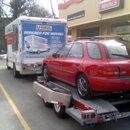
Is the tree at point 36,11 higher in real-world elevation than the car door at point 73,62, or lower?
higher

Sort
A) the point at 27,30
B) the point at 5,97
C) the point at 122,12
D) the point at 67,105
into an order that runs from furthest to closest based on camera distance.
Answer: the point at 122,12 < the point at 27,30 < the point at 5,97 < the point at 67,105

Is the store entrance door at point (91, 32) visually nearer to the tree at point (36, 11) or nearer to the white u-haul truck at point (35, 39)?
the white u-haul truck at point (35, 39)

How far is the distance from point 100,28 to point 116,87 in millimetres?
11594

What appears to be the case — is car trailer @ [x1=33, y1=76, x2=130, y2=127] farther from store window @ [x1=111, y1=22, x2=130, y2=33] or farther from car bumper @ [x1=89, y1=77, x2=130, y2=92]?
store window @ [x1=111, y1=22, x2=130, y2=33]

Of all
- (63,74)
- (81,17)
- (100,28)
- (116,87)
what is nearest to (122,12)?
(100,28)

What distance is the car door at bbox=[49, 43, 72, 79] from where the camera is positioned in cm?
614

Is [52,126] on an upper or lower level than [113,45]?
lower

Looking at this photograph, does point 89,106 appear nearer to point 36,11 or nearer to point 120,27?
point 120,27

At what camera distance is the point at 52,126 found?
15.6 feet

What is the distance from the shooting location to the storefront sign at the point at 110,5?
11781 mm

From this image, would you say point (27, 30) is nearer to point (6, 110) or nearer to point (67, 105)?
point (6, 110)

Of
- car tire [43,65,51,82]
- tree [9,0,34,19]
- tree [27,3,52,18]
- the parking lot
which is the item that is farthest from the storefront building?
tree [9,0,34,19]

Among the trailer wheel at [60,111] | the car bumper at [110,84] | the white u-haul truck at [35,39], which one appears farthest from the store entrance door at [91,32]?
the car bumper at [110,84]

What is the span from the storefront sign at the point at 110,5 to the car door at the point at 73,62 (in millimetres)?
7133
